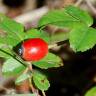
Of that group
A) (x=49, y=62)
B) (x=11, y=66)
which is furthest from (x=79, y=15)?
(x=11, y=66)

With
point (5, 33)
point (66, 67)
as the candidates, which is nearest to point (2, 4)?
point (66, 67)

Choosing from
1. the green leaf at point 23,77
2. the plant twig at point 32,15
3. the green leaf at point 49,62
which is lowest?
the plant twig at point 32,15

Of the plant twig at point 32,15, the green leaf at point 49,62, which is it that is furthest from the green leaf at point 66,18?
the plant twig at point 32,15

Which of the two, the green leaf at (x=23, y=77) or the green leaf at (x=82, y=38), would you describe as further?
the green leaf at (x=23, y=77)

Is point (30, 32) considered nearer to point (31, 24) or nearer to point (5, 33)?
point (5, 33)

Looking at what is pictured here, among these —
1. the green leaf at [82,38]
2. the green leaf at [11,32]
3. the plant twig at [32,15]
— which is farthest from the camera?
the plant twig at [32,15]

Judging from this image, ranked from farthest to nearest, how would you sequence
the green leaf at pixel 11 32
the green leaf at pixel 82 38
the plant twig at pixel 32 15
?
Result: the plant twig at pixel 32 15, the green leaf at pixel 11 32, the green leaf at pixel 82 38

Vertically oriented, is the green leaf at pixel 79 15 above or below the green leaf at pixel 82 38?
above

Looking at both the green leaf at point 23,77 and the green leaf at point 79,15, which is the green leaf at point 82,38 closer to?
the green leaf at point 79,15

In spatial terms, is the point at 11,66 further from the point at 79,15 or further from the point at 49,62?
the point at 79,15

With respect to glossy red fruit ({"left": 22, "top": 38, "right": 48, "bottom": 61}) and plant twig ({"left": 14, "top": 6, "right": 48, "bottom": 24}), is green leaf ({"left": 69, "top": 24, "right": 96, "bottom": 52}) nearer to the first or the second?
glossy red fruit ({"left": 22, "top": 38, "right": 48, "bottom": 61})
